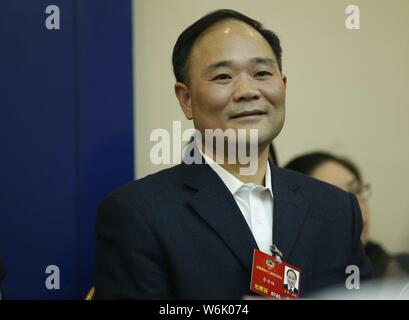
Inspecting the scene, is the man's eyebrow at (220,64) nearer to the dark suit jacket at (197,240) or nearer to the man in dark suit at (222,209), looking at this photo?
the man in dark suit at (222,209)

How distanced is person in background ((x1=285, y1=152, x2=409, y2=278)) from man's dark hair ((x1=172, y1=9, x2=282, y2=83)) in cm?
43

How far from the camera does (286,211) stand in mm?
1312

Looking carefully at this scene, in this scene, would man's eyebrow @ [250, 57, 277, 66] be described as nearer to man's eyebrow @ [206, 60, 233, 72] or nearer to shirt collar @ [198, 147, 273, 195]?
man's eyebrow @ [206, 60, 233, 72]

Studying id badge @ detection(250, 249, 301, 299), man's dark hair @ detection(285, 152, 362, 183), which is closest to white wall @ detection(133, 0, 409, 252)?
man's dark hair @ detection(285, 152, 362, 183)

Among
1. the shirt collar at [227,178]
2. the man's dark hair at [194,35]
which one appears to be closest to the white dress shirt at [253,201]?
the shirt collar at [227,178]

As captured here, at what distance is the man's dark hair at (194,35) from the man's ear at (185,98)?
2cm

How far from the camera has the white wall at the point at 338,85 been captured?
1488 mm

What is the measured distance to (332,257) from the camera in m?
1.32

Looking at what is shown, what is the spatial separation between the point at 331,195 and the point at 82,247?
2.32 ft

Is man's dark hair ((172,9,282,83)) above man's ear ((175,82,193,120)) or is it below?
above

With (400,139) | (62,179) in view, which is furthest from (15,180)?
(400,139)

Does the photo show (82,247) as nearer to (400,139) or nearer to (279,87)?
(279,87)

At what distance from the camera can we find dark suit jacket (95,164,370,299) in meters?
1.17

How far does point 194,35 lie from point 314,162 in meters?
0.63
